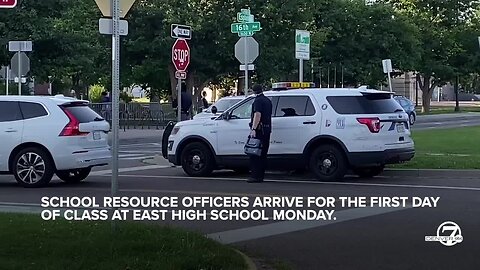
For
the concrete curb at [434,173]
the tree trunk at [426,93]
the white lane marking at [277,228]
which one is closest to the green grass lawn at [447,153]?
the concrete curb at [434,173]

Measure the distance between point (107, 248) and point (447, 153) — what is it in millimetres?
14845

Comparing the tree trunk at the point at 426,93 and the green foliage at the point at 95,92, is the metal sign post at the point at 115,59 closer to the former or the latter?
the green foliage at the point at 95,92

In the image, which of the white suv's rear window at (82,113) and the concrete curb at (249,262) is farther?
the white suv's rear window at (82,113)

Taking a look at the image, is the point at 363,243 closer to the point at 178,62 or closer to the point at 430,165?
the point at 430,165

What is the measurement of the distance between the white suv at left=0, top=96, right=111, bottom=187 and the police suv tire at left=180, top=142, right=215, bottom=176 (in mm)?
2525

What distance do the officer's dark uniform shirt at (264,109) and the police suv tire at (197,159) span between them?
2034 mm

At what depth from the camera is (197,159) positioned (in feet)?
60.3

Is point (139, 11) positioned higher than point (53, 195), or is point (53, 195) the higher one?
point (139, 11)

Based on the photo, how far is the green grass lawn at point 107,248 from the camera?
7.91m

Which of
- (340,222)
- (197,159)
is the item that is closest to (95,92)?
(197,159)

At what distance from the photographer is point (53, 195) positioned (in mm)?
14602

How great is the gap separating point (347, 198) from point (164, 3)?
101ft

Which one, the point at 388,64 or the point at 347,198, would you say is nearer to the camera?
the point at 347,198

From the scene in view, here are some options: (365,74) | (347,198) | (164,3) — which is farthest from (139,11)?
(347,198)
